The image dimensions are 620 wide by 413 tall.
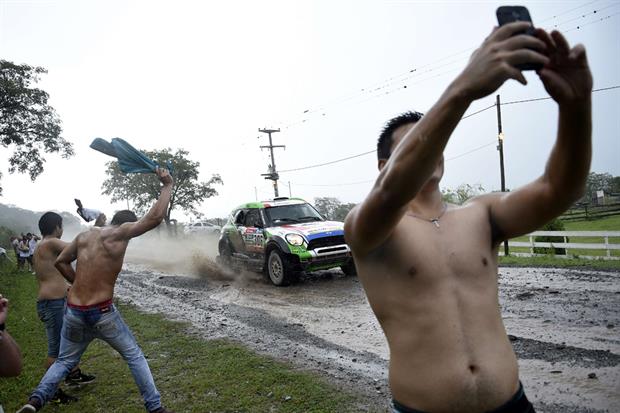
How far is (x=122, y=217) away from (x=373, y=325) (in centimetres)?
411

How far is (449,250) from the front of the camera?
1632mm

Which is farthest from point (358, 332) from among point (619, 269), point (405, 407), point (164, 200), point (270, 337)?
point (619, 269)

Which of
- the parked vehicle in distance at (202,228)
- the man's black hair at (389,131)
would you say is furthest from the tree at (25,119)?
the man's black hair at (389,131)

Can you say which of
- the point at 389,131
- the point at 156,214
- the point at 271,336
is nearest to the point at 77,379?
the point at 271,336

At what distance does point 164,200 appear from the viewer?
402cm

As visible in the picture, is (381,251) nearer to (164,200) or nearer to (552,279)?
(164,200)

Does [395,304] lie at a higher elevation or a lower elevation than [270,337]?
higher

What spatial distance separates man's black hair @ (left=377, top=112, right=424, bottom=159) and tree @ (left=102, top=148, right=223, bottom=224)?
41.9 metres

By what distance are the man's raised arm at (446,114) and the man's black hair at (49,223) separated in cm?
515

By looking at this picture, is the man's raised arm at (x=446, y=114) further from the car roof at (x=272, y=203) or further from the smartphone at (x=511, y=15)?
the car roof at (x=272, y=203)

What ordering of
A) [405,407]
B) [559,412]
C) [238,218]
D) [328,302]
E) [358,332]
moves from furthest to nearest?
[238,218] → [328,302] → [358,332] → [559,412] → [405,407]

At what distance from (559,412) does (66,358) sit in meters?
4.36

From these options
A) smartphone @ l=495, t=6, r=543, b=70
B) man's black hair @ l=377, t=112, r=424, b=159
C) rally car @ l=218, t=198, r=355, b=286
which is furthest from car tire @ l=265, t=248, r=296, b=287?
smartphone @ l=495, t=6, r=543, b=70

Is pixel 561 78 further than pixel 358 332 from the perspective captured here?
No
